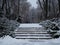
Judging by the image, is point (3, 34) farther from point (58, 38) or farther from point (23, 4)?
point (23, 4)

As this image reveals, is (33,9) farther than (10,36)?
Yes

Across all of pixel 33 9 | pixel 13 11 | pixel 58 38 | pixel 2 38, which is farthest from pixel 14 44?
pixel 33 9

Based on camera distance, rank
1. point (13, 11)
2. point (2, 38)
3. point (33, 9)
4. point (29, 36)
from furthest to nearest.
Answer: point (33, 9), point (13, 11), point (29, 36), point (2, 38)

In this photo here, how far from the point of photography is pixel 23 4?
29.3m

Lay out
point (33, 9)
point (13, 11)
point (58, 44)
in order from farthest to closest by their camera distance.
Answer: point (33, 9) → point (13, 11) → point (58, 44)

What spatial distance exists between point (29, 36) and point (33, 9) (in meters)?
28.0

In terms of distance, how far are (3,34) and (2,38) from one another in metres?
0.48

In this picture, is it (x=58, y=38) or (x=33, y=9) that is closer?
(x=58, y=38)

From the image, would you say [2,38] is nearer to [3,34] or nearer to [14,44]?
[3,34]

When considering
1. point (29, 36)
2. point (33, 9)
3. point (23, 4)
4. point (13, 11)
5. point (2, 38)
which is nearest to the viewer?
point (2, 38)

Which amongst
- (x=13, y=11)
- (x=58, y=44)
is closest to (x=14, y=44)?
(x=58, y=44)

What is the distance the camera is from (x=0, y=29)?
8.12 m

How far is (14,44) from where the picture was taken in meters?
6.12

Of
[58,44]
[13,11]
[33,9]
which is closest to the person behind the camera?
[58,44]
